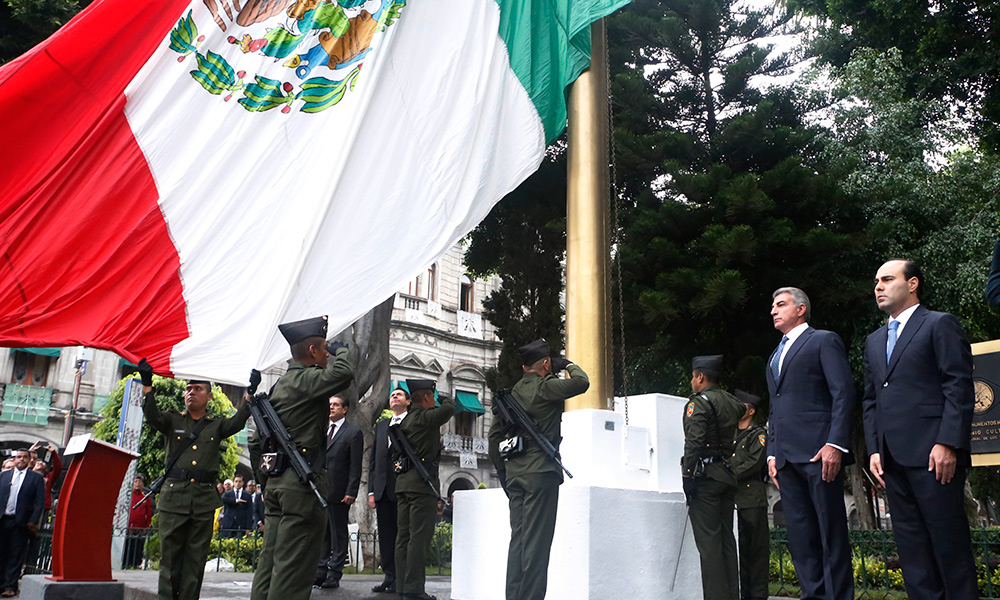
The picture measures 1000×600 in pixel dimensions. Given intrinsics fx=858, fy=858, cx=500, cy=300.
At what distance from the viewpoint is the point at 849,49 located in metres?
18.8

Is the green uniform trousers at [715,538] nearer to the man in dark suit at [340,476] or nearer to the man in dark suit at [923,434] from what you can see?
the man in dark suit at [923,434]

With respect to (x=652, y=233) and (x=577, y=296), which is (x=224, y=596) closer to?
(x=577, y=296)

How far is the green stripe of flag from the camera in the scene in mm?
6969

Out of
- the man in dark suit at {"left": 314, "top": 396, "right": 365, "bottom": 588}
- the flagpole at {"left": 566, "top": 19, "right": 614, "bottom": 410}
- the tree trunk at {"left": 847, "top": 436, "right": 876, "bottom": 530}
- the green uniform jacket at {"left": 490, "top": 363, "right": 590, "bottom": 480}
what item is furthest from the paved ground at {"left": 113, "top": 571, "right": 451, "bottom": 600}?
the tree trunk at {"left": 847, "top": 436, "right": 876, "bottom": 530}

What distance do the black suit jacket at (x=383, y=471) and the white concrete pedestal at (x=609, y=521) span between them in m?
1.14

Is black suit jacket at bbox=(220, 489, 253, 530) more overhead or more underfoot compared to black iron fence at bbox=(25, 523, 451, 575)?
more overhead

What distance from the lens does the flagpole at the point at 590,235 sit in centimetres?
690

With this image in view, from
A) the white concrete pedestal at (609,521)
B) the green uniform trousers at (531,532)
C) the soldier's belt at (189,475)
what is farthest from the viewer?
the soldier's belt at (189,475)

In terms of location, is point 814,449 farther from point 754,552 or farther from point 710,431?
point 754,552

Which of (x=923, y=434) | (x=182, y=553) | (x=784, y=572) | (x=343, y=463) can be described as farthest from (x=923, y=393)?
(x=784, y=572)

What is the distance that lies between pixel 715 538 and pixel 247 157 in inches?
175

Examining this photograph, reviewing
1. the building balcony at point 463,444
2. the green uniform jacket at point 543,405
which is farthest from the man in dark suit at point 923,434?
the building balcony at point 463,444

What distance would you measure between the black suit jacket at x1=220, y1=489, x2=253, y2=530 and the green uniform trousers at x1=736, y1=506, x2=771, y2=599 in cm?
1194

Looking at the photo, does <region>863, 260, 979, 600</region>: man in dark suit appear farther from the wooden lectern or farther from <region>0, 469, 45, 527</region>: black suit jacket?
<region>0, 469, 45, 527</region>: black suit jacket
